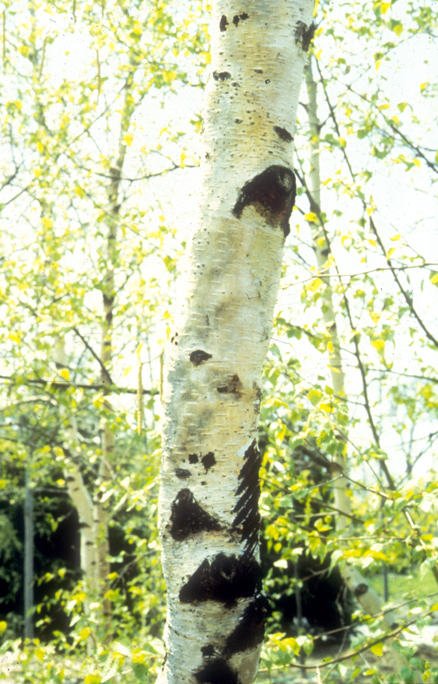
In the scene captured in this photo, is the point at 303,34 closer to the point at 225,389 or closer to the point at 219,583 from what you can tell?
the point at 225,389

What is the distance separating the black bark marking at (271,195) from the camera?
109 centimetres

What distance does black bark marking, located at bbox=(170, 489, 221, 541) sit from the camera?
40.0 inches

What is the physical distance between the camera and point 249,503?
41.6 inches

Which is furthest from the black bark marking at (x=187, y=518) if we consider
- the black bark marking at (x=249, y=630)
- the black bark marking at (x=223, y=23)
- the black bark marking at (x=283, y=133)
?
the black bark marking at (x=223, y=23)

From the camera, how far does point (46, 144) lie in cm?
484

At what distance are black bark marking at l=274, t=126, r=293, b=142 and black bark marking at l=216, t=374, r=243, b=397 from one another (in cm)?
56

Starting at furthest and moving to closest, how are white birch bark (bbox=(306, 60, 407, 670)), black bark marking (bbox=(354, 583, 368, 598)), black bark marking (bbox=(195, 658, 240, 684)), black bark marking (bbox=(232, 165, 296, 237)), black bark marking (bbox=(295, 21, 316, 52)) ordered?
black bark marking (bbox=(354, 583, 368, 598)) < white birch bark (bbox=(306, 60, 407, 670)) < black bark marking (bbox=(295, 21, 316, 52)) < black bark marking (bbox=(232, 165, 296, 237)) < black bark marking (bbox=(195, 658, 240, 684))

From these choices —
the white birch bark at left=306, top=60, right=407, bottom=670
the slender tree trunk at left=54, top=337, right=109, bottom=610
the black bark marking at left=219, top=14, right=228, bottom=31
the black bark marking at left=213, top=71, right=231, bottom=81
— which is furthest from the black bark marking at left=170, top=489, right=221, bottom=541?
the slender tree trunk at left=54, top=337, right=109, bottom=610

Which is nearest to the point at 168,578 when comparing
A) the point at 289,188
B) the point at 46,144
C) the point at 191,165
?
the point at 289,188

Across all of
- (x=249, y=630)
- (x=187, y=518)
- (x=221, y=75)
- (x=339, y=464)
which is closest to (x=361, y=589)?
(x=339, y=464)

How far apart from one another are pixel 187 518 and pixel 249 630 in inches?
10.2

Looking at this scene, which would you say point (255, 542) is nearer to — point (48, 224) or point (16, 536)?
point (48, 224)

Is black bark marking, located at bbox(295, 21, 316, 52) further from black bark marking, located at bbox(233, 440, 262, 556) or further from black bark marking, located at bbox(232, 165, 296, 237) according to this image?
black bark marking, located at bbox(233, 440, 262, 556)

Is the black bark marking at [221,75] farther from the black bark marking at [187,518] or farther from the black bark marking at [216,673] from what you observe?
the black bark marking at [216,673]
